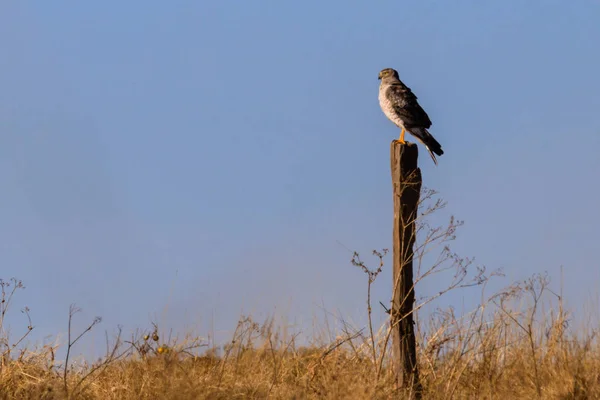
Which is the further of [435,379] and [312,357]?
[312,357]

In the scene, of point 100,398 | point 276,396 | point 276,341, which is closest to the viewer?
point 276,396

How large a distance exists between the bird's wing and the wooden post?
2593 millimetres

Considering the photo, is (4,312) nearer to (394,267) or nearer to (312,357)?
(312,357)

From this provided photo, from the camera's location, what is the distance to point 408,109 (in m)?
9.37

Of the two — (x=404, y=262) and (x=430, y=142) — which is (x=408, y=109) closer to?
(x=430, y=142)

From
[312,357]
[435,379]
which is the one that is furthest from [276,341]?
[435,379]

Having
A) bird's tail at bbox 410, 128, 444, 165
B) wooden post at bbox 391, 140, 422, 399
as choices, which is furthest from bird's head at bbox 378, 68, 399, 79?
wooden post at bbox 391, 140, 422, 399

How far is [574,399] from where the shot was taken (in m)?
6.34

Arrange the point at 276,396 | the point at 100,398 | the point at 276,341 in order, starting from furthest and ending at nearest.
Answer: the point at 276,341, the point at 100,398, the point at 276,396

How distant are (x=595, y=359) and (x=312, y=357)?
2541 millimetres

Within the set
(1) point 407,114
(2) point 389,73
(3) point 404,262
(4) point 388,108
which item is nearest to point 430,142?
(1) point 407,114

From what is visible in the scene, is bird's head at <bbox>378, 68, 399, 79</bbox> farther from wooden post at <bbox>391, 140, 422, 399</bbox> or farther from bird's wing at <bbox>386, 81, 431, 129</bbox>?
wooden post at <bbox>391, 140, 422, 399</bbox>

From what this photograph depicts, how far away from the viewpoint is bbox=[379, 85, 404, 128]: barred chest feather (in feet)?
30.9

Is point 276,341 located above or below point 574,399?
above
